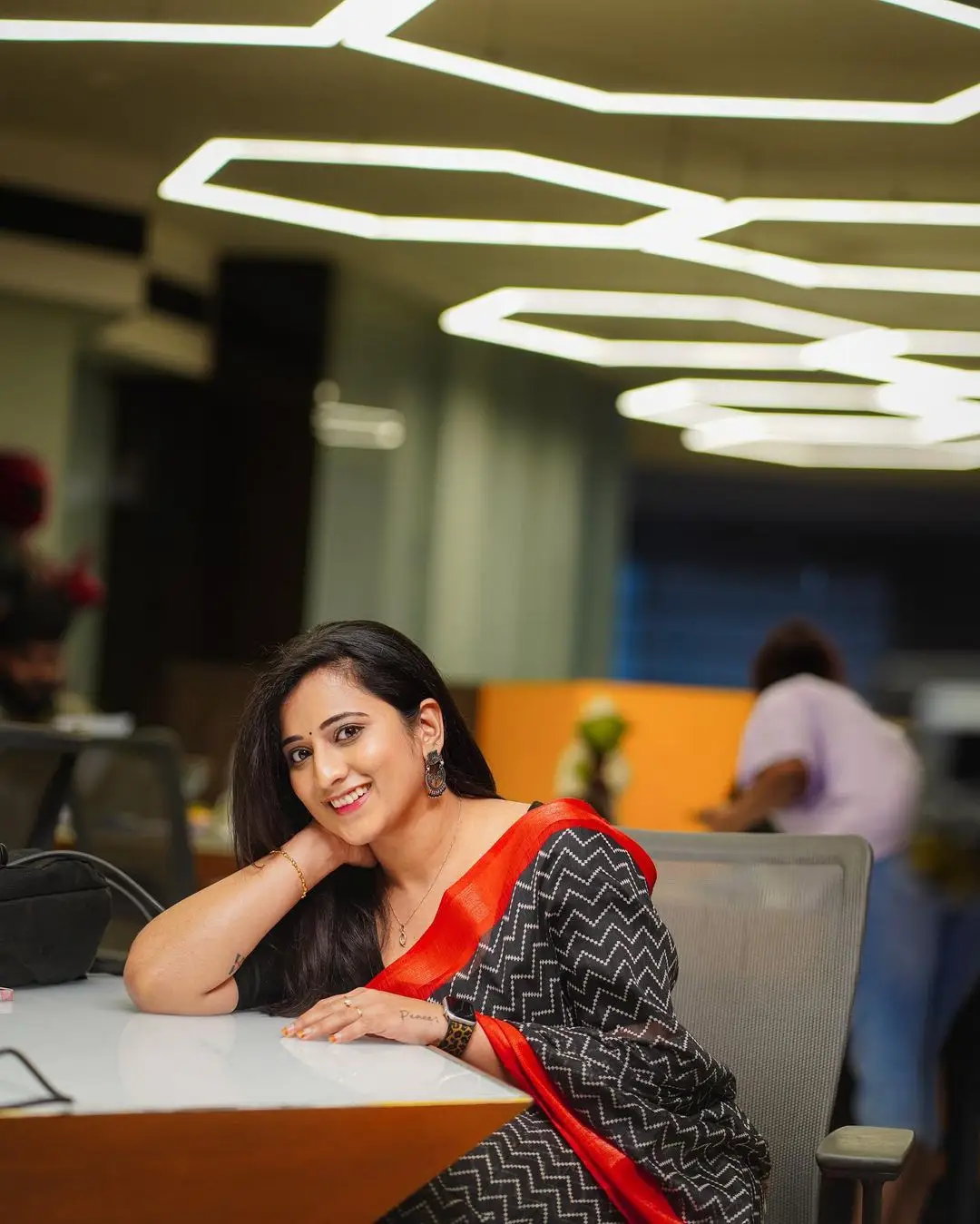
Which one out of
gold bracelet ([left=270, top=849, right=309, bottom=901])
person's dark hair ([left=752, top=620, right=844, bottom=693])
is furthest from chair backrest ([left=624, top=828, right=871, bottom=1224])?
person's dark hair ([left=752, top=620, right=844, bottom=693])

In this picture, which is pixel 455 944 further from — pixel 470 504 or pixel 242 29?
pixel 470 504

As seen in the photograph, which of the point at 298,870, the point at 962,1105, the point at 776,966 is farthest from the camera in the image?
the point at 962,1105

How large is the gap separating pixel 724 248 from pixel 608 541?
3.85 meters

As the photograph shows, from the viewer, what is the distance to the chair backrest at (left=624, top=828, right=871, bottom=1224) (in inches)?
68.2

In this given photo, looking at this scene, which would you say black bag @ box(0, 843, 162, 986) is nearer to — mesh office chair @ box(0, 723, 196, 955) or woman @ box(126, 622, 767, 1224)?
woman @ box(126, 622, 767, 1224)

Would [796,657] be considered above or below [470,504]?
below

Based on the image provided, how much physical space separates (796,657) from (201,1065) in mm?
2636

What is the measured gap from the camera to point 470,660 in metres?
7.77

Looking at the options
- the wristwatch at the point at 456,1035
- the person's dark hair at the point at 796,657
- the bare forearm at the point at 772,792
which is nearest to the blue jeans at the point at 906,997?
the bare forearm at the point at 772,792

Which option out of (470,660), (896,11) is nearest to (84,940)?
(896,11)

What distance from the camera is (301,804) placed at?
1.77 meters

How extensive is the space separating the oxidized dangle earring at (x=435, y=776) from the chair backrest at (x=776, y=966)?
35 centimetres

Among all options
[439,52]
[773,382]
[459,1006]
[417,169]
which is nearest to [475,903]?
[459,1006]

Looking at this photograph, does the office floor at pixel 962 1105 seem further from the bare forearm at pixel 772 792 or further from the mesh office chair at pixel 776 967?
the mesh office chair at pixel 776 967
